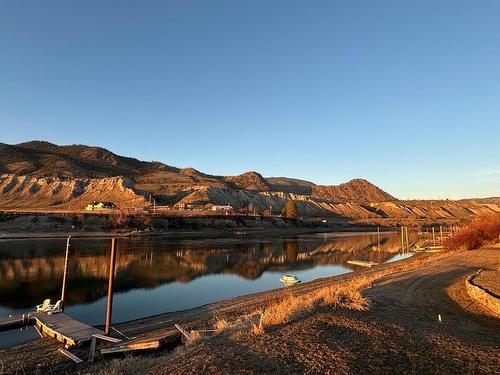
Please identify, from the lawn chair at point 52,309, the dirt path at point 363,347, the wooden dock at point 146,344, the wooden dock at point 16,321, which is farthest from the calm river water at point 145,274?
the dirt path at point 363,347

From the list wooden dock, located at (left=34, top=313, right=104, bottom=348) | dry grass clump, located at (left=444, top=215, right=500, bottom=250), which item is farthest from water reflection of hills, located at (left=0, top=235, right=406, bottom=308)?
dry grass clump, located at (left=444, top=215, right=500, bottom=250)

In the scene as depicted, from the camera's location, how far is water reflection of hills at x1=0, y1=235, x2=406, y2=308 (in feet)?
90.2

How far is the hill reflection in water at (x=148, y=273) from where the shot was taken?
2408 centimetres

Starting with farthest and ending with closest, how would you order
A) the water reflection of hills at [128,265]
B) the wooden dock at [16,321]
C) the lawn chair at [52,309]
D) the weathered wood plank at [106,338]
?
the water reflection of hills at [128,265]
the lawn chair at [52,309]
the wooden dock at [16,321]
the weathered wood plank at [106,338]

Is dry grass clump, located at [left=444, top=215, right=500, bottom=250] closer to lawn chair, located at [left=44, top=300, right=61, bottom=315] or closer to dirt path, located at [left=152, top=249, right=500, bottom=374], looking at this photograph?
dirt path, located at [left=152, top=249, right=500, bottom=374]

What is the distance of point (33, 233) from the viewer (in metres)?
70.7

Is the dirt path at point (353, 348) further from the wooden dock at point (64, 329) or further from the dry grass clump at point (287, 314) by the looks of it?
the wooden dock at point (64, 329)

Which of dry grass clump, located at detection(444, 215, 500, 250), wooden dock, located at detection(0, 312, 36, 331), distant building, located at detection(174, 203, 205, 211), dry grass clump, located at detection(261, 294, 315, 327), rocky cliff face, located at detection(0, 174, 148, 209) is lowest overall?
wooden dock, located at detection(0, 312, 36, 331)

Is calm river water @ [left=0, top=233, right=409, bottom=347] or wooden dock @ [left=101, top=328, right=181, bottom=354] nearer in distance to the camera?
wooden dock @ [left=101, top=328, right=181, bottom=354]

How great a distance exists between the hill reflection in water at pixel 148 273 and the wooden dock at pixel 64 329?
2.59 m

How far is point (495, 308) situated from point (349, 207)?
183m

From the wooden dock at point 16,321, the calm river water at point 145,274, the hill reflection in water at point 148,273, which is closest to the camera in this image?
the wooden dock at point 16,321

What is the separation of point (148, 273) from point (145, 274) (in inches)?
26.2

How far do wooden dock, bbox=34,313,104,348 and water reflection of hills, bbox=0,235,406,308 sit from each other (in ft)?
21.5
